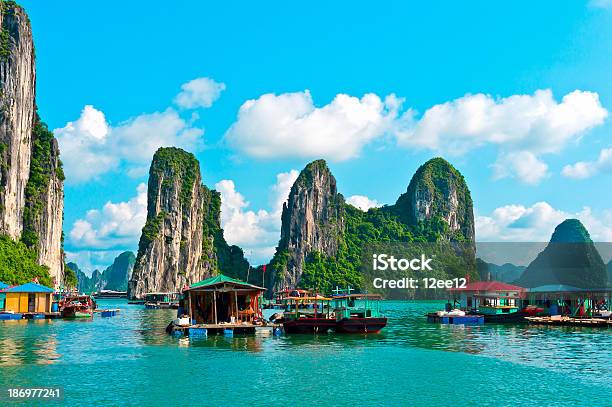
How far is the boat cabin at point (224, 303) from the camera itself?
50.2 metres

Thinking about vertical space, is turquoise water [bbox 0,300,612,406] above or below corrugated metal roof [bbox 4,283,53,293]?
below

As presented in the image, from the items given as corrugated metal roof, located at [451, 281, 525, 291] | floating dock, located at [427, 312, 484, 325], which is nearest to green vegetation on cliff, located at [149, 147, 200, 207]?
corrugated metal roof, located at [451, 281, 525, 291]

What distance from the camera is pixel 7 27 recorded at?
117 m

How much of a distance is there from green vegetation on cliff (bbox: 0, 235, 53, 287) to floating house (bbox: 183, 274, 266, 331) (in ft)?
168

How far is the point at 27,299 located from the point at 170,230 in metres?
103

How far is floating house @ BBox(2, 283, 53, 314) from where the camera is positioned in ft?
227

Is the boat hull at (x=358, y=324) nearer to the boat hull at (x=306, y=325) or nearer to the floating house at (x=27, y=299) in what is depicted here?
the boat hull at (x=306, y=325)

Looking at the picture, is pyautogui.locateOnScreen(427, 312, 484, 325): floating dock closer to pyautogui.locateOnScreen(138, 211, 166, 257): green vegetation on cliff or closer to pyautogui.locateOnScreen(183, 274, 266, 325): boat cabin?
pyautogui.locateOnScreen(183, 274, 266, 325): boat cabin

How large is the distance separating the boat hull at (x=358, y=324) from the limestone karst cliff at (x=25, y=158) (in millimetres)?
75194

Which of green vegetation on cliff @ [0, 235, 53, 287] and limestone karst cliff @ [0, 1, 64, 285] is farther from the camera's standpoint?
limestone karst cliff @ [0, 1, 64, 285]

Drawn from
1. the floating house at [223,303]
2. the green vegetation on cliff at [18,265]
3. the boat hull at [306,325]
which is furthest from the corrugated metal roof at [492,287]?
the green vegetation on cliff at [18,265]

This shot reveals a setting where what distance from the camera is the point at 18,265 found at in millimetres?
97750

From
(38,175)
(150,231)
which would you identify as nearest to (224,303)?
(38,175)

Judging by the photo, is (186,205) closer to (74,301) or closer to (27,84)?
(27,84)
